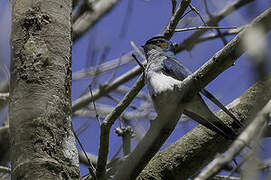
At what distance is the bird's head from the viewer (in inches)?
186

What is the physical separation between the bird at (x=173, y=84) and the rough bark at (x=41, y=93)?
32.3 inches

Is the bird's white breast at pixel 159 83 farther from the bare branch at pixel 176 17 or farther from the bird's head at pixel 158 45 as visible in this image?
the bird's head at pixel 158 45

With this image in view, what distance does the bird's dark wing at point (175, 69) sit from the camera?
408 cm

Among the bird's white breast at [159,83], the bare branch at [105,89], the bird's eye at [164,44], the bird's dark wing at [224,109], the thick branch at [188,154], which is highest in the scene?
the bird's eye at [164,44]

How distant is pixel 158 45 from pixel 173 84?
123cm

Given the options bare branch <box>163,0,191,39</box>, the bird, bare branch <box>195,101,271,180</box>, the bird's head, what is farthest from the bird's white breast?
bare branch <box>195,101,271,180</box>

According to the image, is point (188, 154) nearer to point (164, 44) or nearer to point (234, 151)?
point (164, 44)

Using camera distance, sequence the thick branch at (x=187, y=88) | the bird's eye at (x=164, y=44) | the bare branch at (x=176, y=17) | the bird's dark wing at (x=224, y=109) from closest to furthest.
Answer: the thick branch at (x=187, y=88) → the bird's dark wing at (x=224, y=109) → the bare branch at (x=176, y=17) → the bird's eye at (x=164, y=44)

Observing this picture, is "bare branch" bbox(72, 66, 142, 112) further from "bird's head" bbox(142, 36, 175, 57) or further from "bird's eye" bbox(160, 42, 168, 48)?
"bird's eye" bbox(160, 42, 168, 48)

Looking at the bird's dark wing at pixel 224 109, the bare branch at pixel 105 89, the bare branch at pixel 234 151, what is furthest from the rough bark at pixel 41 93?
the bare branch at pixel 105 89

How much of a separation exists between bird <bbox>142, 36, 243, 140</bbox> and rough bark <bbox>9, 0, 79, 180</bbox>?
82 centimetres

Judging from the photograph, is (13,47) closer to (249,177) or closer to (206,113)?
(206,113)

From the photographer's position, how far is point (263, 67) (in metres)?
1.09

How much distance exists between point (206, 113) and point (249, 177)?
8.40 ft
